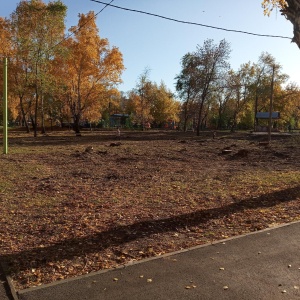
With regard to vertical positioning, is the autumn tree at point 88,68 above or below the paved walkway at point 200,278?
above

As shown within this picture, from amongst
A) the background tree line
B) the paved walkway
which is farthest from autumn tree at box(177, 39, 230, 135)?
the paved walkway

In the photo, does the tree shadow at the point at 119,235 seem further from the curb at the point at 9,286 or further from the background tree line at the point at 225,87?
the background tree line at the point at 225,87

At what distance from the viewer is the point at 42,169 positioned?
11.7m

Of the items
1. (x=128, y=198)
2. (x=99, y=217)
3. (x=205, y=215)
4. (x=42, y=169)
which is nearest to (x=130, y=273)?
(x=99, y=217)

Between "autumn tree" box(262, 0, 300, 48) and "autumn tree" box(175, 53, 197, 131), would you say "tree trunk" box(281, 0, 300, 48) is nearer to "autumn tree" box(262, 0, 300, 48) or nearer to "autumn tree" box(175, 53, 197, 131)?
"autumn tree" box(262, 0, 300, 48)

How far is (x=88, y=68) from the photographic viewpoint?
3384 cm

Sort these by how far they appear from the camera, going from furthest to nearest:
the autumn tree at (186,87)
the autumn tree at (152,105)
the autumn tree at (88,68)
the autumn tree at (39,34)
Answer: the autumn tree at (152,105), the autumn tree at (186,87), the autumn tree at (88,68), the autumn tree at (39,34)

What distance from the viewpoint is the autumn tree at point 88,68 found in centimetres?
3306

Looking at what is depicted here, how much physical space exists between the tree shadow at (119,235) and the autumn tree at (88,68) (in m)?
27.9

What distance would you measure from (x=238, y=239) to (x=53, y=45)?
2968 centimetres

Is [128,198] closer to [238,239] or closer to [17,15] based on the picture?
[238,239]

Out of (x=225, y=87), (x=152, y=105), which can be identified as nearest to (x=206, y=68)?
(x=225, y=87)

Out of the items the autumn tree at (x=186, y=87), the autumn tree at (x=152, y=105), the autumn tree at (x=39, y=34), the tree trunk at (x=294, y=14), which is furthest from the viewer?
the autumn tree at (x=152, y=105)

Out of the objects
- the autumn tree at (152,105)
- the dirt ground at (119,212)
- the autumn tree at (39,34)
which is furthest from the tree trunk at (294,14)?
the autumn tree at (152,105)
